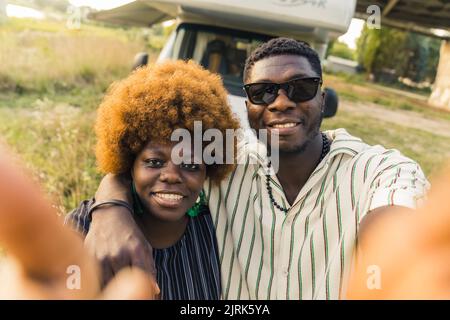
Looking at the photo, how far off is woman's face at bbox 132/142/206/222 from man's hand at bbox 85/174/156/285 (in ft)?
0.50

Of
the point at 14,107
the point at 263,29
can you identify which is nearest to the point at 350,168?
the point at 263,29

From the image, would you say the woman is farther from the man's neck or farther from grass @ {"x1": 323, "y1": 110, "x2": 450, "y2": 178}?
grass @ {"x1": 323, "y1": 110, "x2": 450, "y2": 178}

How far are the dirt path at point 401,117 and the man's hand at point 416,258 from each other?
1188cm

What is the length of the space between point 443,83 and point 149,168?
16668 millimetres

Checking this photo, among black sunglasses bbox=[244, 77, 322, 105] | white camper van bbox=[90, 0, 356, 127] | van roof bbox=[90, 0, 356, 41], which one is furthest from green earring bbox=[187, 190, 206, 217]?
van roof bbox=[90, 0, 356, 41]

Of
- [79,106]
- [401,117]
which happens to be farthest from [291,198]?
[401,117]

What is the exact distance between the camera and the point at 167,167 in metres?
1.81

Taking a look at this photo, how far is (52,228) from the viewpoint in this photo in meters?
0.81

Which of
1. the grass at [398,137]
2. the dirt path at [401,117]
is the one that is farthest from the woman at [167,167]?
the dirt path at [401,117]

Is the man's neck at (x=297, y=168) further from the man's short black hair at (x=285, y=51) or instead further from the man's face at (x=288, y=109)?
the man's short black hair at (x=285, y=51)

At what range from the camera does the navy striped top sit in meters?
1.83

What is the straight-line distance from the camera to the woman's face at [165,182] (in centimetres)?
181

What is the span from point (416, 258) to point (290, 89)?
125 centimetres
